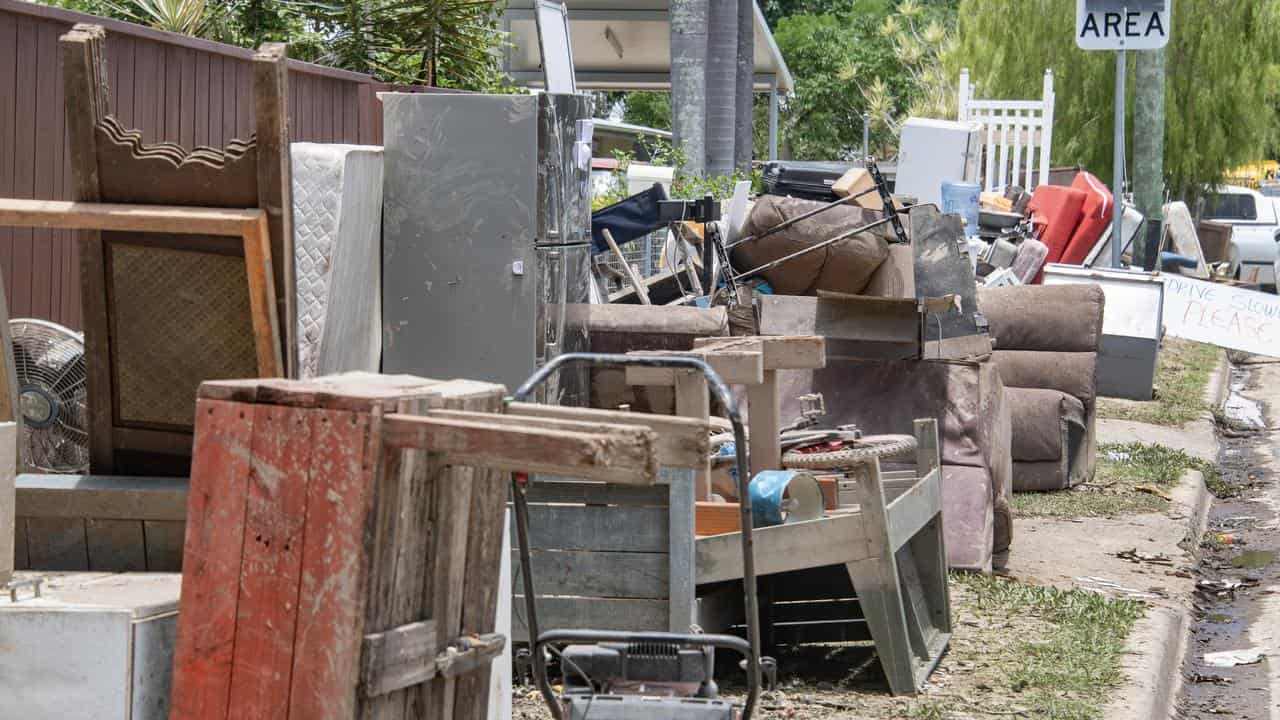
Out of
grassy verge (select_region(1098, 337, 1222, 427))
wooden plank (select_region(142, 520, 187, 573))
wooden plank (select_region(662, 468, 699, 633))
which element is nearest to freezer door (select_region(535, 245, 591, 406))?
wooden plank (select_region(662, 468, 699, 633))

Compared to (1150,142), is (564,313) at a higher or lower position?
lower

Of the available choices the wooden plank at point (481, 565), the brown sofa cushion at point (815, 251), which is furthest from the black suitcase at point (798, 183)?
the wooden plank at point (481, 565)

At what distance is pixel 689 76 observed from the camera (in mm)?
13961

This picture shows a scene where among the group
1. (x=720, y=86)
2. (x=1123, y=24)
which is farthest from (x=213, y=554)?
(x=1123, y=24)

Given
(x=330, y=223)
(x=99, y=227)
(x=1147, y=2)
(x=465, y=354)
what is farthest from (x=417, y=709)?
(x=1147, y=2)

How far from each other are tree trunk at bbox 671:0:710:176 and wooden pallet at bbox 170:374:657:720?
11.5 metres

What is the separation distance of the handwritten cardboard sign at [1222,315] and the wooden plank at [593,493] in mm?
12264

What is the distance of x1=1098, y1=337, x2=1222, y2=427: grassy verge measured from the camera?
12.6 meters

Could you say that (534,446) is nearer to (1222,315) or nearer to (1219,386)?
(1219,386)

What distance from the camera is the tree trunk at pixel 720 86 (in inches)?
606

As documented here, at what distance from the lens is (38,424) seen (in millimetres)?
4582

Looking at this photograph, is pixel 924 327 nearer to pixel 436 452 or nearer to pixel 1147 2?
pixel 436 452

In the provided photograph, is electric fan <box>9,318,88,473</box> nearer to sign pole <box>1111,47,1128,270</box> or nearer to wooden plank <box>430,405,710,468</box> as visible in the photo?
wooden plank <box>430,405,710,468</box>

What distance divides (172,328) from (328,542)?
1.41 meters
